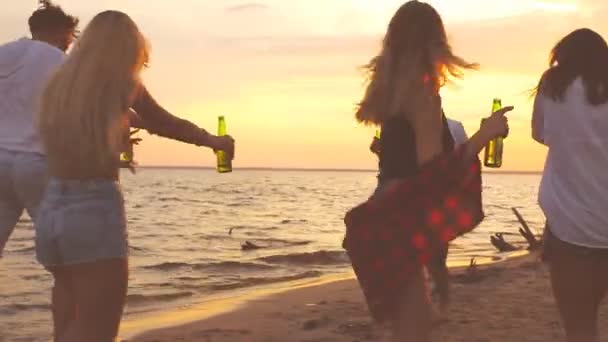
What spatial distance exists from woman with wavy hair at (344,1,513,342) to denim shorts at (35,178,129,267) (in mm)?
949

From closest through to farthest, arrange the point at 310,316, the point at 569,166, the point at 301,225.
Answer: the point at 569,166 → the point at 310,316 → the point at 301,225

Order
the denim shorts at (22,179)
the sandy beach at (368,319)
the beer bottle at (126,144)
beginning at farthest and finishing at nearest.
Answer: the sandy beach at (368,319) → the denim shorts at (22,179) → the beer bottle at (126,144)

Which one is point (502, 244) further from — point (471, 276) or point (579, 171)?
point (579, 171)

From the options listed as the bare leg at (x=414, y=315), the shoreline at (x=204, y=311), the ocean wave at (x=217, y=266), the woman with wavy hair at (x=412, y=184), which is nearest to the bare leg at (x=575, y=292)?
the woman with wavy hair at (x=412, y=184)

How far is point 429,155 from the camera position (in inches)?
134

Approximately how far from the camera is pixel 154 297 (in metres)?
15.2

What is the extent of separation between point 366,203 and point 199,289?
44.7 ft

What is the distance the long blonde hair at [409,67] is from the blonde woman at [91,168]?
970mm

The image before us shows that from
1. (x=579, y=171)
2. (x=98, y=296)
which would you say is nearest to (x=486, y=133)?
(x=579, y=171)

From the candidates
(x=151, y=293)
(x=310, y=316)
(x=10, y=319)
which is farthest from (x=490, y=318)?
(x=151, y=293)

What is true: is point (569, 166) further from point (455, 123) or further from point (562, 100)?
point (455, 123)

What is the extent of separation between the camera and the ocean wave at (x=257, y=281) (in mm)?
17188

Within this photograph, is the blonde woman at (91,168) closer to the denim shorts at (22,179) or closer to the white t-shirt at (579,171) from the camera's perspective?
the denim shorts at (22,179)

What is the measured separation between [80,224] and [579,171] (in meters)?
2.09
